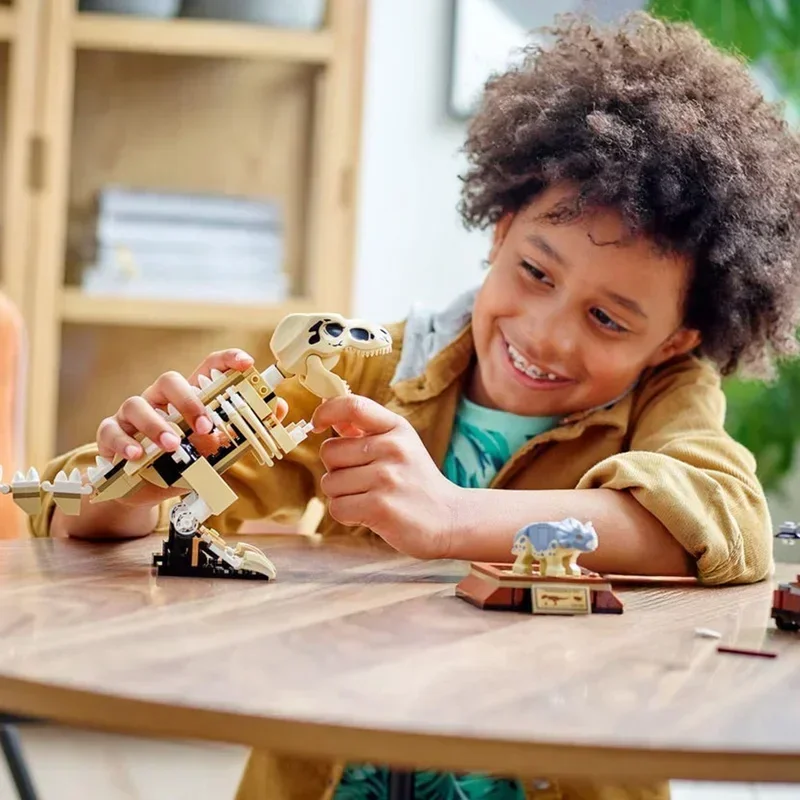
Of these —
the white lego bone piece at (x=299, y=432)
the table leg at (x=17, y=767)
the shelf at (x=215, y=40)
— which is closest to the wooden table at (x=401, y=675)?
the white lego bone piece at (x=299, y=432)

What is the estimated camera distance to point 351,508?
975mm

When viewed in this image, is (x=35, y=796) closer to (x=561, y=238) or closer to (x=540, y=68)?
(x=561, y=238)

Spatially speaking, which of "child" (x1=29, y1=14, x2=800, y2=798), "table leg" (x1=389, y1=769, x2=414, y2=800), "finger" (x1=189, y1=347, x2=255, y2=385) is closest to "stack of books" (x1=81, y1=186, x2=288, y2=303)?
"child" (x1=29, y1=14, x2=800, y2=798)

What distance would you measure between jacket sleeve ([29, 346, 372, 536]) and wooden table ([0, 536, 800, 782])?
37cm

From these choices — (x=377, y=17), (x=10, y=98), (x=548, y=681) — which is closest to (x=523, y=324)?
(x=548, y=681)

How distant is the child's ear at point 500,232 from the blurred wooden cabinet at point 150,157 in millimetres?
873

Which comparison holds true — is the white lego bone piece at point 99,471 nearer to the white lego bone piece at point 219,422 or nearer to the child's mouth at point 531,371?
the white lego bone piece at point 219,422

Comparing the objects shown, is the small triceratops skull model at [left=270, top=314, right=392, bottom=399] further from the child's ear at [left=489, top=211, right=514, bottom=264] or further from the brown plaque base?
the child's ear at [left=489, top=211, right=514, bottom=264]

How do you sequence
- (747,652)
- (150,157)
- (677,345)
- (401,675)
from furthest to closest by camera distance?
(150,157) < (677,345) < (747,652) < (401,675)

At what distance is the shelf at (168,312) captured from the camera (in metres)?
2.29

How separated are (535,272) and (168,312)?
1154 millimetres

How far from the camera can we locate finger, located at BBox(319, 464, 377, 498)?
976mm

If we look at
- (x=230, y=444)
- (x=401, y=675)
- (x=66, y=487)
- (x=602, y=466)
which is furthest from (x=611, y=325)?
(x=401, y=675)

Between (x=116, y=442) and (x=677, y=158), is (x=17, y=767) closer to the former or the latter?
(x=116, y=442)
